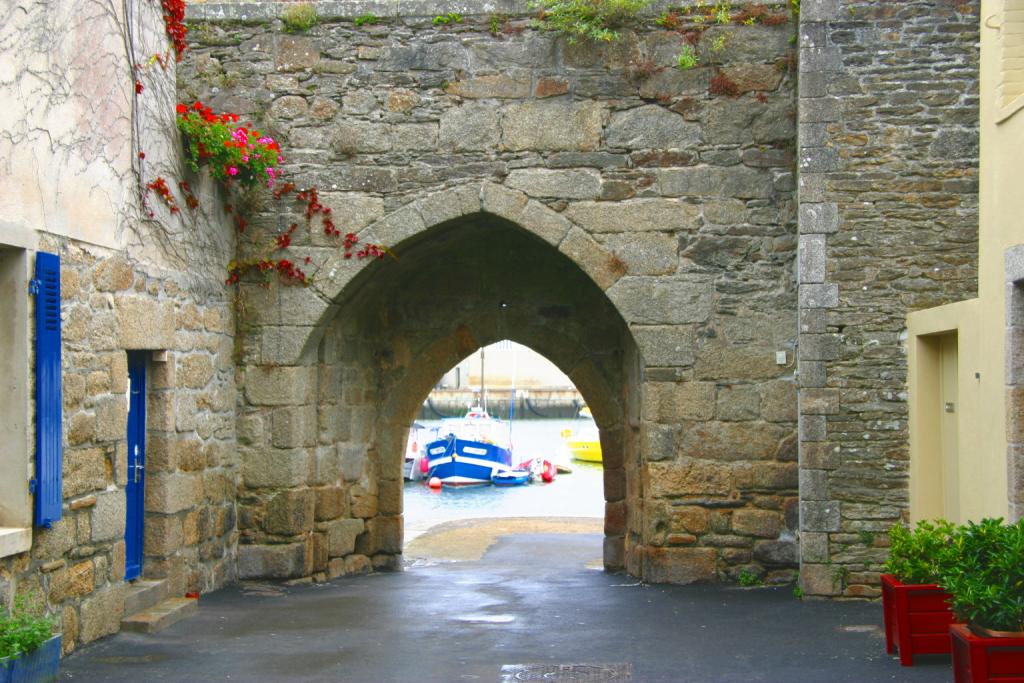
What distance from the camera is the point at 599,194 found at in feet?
26.4

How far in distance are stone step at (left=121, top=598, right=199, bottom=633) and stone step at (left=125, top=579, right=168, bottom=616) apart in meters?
0.03

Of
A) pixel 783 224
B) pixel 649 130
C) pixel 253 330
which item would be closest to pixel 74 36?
pixel 253 330

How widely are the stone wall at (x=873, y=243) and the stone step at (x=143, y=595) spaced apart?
3.76 m

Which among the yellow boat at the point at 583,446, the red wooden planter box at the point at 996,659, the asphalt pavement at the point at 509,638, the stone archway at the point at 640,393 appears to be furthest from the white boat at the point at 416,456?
the red wooden planter box at the point at 996,659

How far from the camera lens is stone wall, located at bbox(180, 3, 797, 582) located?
798 centimetres

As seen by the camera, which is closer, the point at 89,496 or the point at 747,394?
the point at 89,496

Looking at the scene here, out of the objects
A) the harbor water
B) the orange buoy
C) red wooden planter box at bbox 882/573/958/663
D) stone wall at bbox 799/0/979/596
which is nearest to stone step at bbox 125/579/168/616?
stone wall at bbox 799/0/979/596

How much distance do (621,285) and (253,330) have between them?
8.01ft

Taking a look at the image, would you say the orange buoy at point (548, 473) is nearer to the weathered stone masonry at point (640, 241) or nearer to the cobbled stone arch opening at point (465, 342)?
the cobbled stone arch opening at point (465, 342)

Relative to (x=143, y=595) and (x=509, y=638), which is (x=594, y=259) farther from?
(x=143, y=595)

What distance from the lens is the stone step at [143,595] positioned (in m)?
6.67

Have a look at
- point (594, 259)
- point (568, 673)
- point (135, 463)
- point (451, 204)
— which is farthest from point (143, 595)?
point (594, 259)

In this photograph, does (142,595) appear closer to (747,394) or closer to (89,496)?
(89,496)

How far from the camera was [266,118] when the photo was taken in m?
8.20
